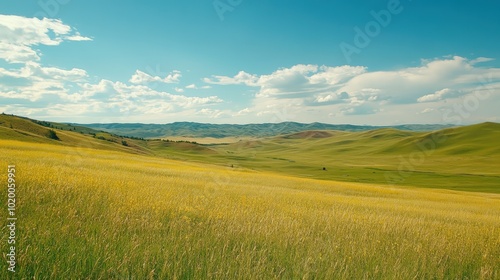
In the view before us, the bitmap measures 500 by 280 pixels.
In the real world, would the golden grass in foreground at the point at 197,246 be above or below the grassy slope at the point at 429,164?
above

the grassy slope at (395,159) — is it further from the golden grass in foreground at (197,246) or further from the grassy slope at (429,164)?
the golden grass in foreground at (197,246)

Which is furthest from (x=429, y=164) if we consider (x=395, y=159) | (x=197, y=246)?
(x=197, y=246)

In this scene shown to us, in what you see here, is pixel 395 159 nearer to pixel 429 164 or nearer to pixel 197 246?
pixel 429 164

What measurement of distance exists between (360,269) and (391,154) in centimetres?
20120

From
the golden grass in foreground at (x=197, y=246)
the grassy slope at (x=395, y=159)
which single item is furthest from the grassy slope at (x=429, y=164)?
the golden grass in foreground at (x=197, y=246)

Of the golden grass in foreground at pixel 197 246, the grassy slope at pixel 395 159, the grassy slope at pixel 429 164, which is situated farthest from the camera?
the grassy slope at pixel 429 164

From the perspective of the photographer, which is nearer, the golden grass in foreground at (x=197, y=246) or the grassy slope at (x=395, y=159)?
the golden grass in foreground at (x=197, y=246)

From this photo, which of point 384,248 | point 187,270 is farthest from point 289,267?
Result: point 384,248

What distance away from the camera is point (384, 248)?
765cm

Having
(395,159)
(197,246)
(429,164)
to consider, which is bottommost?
(395,159)

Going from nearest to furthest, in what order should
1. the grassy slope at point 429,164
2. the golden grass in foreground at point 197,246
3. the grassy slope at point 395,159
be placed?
the golden grass in foreground at point 197,246
the grassy slope at point 395,159
the grassy slope at point 429,164

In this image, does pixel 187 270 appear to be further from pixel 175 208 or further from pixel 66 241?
pixel 175 208

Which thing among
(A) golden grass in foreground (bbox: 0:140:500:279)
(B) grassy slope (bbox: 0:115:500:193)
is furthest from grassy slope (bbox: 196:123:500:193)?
(A) golden grass in foreground (bbox: 0:140:500:279)

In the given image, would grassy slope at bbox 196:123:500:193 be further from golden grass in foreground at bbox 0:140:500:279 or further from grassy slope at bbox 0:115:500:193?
golden grass in foreground at bbox 0:140:500:279
